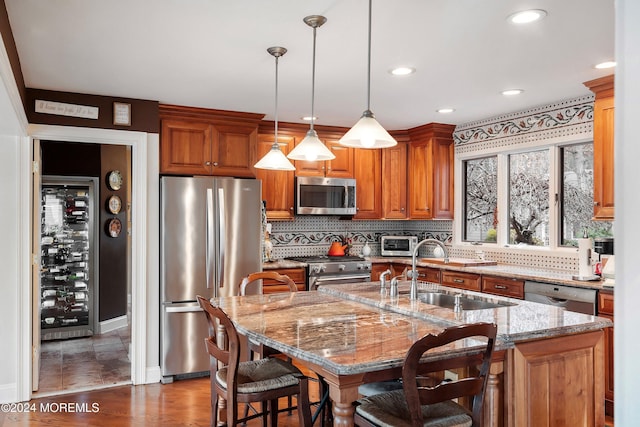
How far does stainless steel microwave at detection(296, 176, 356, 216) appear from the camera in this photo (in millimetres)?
5230

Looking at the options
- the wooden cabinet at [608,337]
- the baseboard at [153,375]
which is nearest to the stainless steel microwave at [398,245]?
the wooden cabinet at [608,337]

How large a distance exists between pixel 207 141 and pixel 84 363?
8.18 ft

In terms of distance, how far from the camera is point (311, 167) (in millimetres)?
5332

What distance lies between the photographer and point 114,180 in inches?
252

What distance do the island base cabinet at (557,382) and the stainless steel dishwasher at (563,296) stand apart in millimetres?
1179

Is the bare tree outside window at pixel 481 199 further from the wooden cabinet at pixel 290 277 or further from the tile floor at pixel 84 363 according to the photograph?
the tile floor at pixel 84 363

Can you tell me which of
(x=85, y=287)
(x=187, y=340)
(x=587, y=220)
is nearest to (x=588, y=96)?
(x=587, y=220)

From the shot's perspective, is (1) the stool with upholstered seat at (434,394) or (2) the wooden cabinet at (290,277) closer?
(1) the stool with upholstered seat at (434,394)

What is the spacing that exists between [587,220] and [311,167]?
Result: 271 cm

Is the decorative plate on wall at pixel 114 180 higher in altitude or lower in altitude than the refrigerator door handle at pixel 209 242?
higher

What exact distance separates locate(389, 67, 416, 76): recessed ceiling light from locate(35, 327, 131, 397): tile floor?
11.1ft

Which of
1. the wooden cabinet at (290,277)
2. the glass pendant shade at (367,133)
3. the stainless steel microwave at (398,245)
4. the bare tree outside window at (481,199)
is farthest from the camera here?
the stainless steel microwave at (398,245)

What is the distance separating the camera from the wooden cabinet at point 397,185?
562 centimetres

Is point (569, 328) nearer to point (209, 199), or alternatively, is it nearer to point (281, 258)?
point (209, 199)
